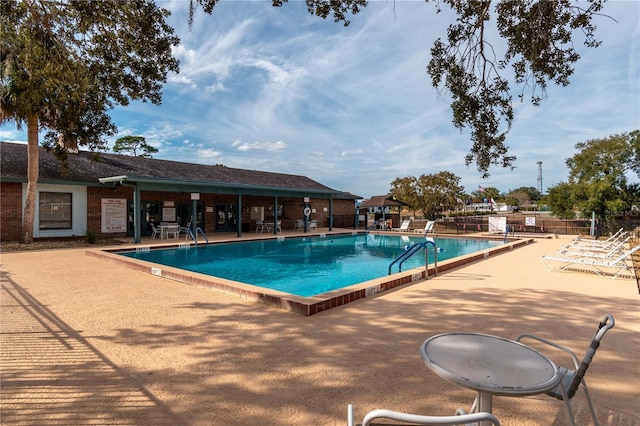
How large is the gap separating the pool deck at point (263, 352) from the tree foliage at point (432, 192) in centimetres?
2031

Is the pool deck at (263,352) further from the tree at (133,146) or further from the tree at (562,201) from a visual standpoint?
the tree at (133,146)

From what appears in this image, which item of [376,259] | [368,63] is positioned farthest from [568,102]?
[376,259]

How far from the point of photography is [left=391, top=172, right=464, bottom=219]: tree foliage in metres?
26.1

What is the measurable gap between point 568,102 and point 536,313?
4.80m

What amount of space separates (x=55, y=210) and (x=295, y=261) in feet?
37.2

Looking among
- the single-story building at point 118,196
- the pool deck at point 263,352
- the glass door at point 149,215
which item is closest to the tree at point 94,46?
the pool deck at point 263,352

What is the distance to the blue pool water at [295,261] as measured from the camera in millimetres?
9141

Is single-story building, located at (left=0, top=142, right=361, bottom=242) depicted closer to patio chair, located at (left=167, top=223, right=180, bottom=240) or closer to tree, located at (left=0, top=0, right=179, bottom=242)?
patio chair, located at (left=167, top=223, right=180, bottom=240)

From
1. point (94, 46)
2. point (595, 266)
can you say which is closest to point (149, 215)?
point (94, 46)

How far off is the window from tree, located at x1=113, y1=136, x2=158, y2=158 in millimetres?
32594

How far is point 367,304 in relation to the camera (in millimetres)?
5199

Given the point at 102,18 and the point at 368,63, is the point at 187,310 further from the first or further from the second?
the point at 368,63

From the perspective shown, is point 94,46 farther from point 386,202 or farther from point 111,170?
point 386,202

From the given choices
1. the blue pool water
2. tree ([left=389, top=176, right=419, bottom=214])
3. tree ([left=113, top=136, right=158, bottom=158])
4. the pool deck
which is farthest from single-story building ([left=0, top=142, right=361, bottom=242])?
tree ([left=113, top=136, right=158, bottom=158])
